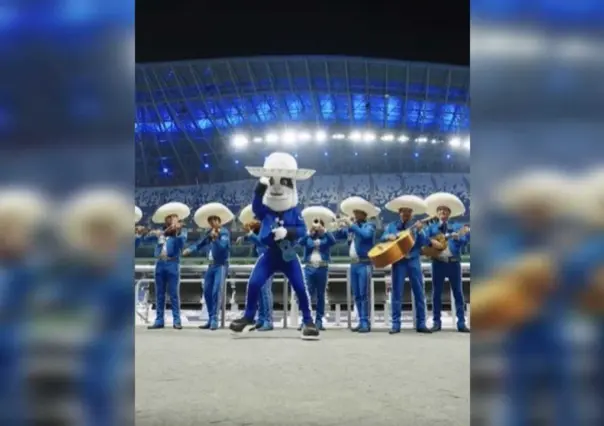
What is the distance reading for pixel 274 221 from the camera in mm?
6453

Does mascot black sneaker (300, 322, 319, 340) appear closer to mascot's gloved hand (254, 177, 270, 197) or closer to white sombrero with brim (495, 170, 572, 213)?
mascot's gloved hand (254, 177, 270, 197)

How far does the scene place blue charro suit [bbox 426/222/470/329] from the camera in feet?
22.9

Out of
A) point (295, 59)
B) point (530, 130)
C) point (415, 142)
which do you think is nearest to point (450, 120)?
point (415, 142)

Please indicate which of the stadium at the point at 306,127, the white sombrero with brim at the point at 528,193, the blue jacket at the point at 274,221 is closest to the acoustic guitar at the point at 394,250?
the blue jacket at the point at 274,221

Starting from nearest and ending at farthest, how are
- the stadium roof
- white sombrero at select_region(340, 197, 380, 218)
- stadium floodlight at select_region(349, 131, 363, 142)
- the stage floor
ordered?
the stage floor, white sombrero at select_region(340, 197, 380, 218), the stadium roof, stadium floodlight at select_region(349, 131, 363, 142)

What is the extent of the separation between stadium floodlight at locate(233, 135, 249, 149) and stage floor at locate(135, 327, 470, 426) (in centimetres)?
2244

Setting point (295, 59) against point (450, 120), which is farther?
point (450, 120)

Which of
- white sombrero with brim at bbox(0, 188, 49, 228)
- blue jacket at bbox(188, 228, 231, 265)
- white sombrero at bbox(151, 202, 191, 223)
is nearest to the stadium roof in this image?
white sombrero at bbox(151, 202, 191, 223)

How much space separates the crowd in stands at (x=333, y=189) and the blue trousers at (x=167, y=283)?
21.0 m

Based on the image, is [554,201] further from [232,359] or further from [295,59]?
[295,59]

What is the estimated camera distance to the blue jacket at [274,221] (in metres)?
6.40

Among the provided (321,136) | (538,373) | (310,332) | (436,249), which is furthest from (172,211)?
(321,136)

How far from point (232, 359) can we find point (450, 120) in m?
A: 24.3

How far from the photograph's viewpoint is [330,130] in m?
28.6
